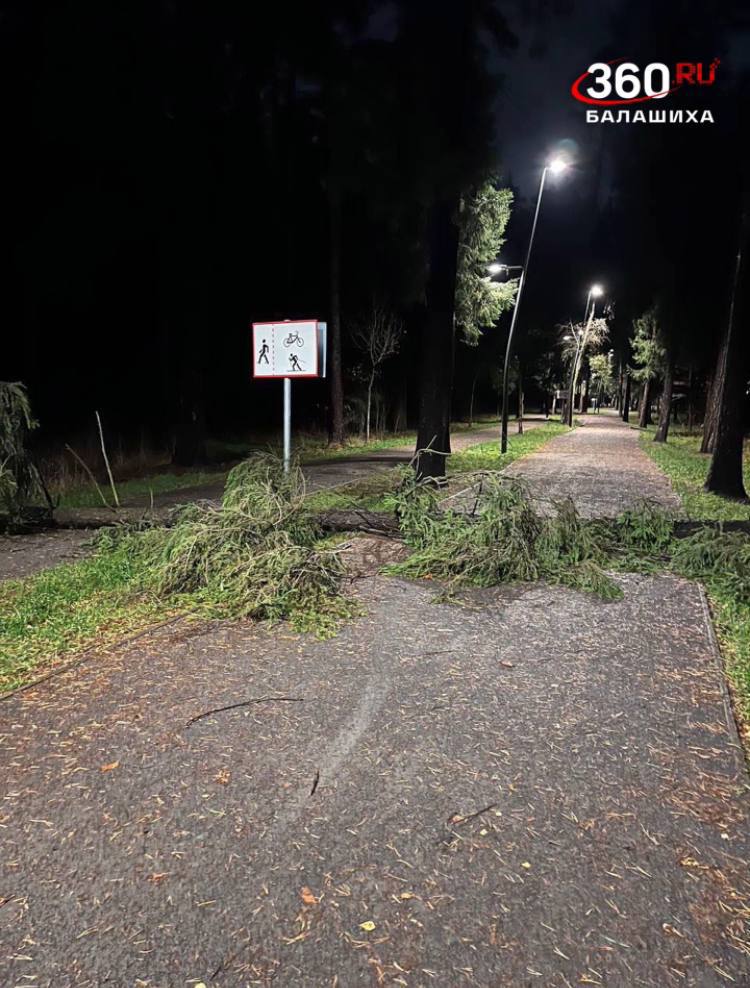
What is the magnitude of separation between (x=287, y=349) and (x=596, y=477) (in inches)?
360

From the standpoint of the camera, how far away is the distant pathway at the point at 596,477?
1152 cm

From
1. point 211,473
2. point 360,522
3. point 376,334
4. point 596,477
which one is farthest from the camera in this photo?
point 376,334

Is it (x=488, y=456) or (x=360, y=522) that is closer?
(x=360, y=522)

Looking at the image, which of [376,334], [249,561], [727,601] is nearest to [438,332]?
[727,601]

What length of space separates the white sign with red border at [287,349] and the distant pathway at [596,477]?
299cm

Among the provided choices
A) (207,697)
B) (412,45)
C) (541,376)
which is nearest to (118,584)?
(207,697)

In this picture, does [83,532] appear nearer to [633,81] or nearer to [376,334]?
[633,81]

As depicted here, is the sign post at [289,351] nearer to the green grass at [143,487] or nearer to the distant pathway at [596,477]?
the green grass at [143,487]

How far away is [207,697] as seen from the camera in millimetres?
3801

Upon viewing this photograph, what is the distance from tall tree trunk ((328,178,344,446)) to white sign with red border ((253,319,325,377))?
11.9m

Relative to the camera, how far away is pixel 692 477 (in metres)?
15.1

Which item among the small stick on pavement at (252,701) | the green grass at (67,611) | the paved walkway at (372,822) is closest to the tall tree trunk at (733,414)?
the paved walkway at (372,822)

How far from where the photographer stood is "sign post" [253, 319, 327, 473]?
8.70 metres

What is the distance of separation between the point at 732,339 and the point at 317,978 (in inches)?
481
